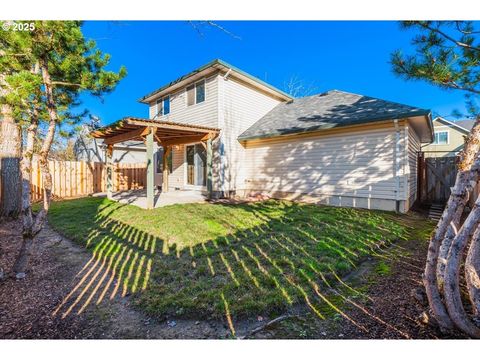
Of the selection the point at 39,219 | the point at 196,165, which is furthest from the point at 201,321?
the point at 196,165

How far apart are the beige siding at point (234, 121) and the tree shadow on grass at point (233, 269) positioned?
5.27 meters

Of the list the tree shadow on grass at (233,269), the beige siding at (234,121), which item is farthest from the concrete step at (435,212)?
the beige siding at (234,121)

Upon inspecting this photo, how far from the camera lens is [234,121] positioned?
34.7ft

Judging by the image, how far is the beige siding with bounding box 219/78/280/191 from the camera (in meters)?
10.1

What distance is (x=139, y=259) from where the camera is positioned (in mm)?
3812

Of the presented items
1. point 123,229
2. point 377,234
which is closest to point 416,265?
point 377,234

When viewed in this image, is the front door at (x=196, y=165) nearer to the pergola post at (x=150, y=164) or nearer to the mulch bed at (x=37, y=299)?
the pergola post at (x=150, y=164)

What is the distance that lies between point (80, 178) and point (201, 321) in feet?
40.4

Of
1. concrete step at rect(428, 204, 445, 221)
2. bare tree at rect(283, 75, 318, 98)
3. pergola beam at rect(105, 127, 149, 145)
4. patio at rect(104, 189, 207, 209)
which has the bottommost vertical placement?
concrete step at rect(428, 204, 445, 221)

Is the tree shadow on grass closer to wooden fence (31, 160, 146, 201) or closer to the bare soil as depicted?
the bare soil

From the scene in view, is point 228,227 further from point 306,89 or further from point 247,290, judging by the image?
point 306,89

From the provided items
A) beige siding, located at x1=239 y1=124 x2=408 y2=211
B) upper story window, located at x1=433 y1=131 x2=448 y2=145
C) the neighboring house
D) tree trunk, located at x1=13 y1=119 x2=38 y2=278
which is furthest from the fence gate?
upper story window, located at x1=433 y1=131 x2=448 y2=145

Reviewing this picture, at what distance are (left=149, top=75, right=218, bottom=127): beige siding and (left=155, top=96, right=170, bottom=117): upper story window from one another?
23 cm
